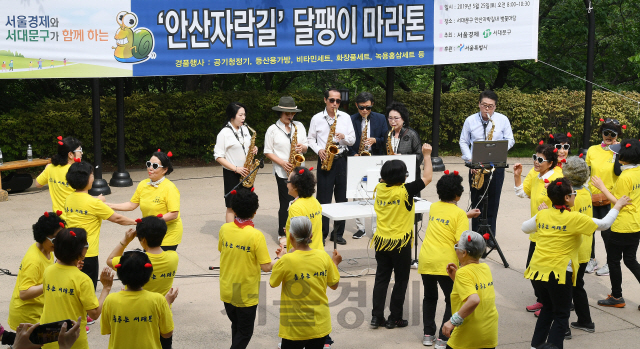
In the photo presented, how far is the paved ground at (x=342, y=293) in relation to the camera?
5754mm

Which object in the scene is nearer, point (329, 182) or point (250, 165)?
point (250, 165)

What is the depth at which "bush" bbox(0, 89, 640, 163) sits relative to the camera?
489 inches

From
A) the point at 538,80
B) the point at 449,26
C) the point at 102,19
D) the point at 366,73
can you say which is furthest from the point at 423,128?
the point at 102,19

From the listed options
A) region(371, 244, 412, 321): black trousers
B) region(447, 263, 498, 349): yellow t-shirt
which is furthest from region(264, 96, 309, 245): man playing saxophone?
region(447, 263, 498, 349): yellow t-shirt

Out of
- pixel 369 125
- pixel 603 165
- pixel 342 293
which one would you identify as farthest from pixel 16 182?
pixel 603 165

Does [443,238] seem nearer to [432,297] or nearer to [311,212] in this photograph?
[432,297]

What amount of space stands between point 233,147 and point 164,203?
7.99ft

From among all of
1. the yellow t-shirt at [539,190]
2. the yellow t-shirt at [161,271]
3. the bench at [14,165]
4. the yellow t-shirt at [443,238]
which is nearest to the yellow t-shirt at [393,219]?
the yellow t-shirt at [443,238]

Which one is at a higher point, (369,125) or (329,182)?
(369,125)

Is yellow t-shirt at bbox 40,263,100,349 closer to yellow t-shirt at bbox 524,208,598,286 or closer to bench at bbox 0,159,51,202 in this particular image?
yellow t-shirt at bbox 524,208,598,286

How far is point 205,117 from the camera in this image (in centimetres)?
1401

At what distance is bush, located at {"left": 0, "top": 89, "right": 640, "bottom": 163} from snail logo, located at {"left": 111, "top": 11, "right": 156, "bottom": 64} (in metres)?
2.48

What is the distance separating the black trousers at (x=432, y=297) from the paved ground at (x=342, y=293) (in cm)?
23

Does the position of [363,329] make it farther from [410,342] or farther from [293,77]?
[293,77]
